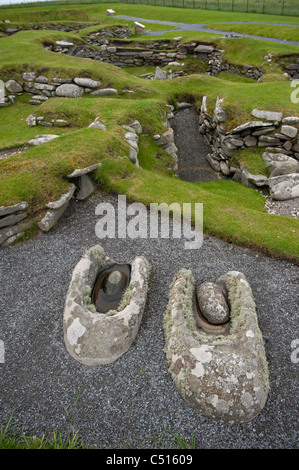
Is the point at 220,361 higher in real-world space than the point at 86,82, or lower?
lower

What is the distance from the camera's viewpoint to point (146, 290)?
984 centimetres

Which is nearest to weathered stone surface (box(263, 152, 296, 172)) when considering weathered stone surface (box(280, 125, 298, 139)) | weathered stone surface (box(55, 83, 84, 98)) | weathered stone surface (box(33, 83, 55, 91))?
weathered stone surface (box(280, 125, 298, 139))

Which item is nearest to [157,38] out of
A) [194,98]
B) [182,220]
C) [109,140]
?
[194,98]

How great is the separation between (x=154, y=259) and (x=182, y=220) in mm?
2912

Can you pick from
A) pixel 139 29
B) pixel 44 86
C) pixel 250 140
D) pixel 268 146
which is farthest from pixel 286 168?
pixel 139 29

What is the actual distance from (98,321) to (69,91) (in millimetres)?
25518

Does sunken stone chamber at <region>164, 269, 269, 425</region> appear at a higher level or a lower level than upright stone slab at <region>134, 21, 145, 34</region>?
lower

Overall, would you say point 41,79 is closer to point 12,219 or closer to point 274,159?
point 12,219

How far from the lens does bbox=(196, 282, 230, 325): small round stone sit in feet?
30.1

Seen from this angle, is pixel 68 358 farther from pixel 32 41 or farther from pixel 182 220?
pixel 32 41

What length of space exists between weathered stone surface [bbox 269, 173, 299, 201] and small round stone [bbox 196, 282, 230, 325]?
10448mm

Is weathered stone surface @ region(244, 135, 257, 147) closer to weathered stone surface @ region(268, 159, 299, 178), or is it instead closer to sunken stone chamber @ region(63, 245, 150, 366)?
weathered stone surface @ region(268, 159, 299, 178)

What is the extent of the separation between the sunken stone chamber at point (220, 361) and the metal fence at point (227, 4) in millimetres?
67415

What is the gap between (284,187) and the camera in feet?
56.4
